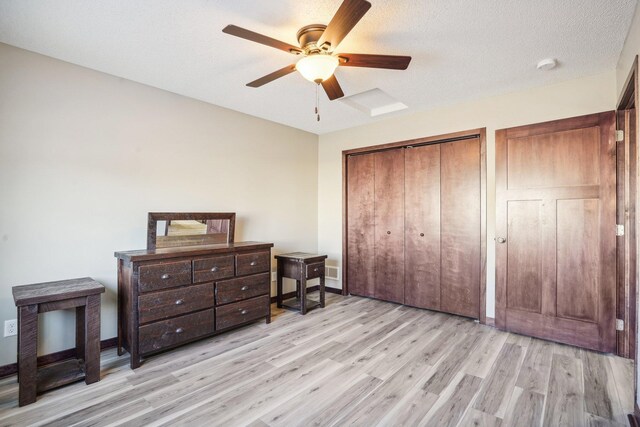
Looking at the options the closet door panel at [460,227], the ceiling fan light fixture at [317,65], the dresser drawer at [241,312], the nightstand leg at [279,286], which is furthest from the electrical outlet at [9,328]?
the closet door panel at [460,227]

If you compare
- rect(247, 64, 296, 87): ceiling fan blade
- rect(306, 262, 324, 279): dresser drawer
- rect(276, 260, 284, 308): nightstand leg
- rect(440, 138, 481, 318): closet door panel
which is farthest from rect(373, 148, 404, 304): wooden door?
rect(247, 64, 296, 87): ceiling fan blade

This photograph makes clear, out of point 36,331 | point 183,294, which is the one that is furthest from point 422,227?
point 36,331

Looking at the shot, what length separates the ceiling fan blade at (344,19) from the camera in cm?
152

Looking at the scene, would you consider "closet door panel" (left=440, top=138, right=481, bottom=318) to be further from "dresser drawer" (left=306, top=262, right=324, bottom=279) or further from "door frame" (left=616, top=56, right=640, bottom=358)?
"dresser drawer" (left=306, top=262, right=324, bottom=279)

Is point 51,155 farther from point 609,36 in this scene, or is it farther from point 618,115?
point 618,115

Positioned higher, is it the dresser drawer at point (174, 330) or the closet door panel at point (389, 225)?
the closet door panel at point (389, 225)

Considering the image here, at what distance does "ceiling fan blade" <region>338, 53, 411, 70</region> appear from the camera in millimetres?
2021

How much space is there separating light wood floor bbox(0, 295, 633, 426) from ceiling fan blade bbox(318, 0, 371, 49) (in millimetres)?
2224

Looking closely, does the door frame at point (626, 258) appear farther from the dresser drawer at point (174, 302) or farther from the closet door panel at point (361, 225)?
the dresser drawer at point (174, 302)

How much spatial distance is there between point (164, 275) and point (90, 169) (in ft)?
3.69

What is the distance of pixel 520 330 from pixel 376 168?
2.46 meters

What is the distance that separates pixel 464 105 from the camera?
11.7 ft

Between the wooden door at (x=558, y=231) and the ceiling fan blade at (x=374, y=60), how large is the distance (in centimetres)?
182

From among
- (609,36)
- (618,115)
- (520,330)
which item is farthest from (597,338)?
(609,36)
